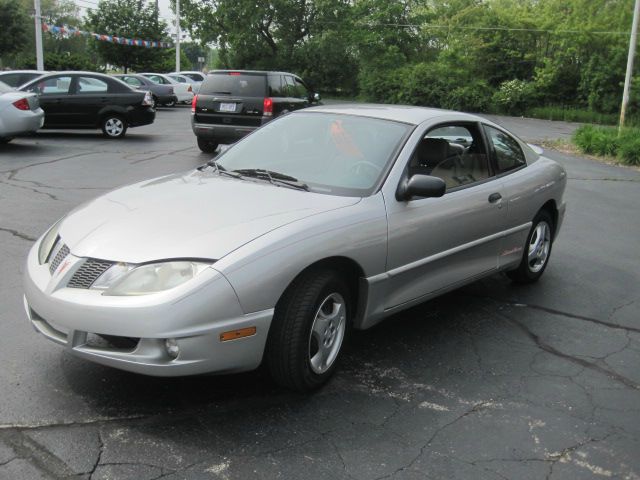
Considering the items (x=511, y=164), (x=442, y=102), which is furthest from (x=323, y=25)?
(x=511, y=164)

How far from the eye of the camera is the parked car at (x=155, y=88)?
27.2 m

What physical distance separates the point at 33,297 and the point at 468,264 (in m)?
2.85

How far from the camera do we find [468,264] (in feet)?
16.3

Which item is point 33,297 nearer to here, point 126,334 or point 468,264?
point 126,334

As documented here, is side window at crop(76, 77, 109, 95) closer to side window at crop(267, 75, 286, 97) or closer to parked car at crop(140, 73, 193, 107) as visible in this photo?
side window at crop(267, 75, 286, 97)

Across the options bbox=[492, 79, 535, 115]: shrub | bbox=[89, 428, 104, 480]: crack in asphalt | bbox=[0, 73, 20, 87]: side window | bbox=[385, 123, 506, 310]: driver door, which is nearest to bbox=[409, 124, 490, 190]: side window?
bbox=[385, 123, 506, 310]: driver door

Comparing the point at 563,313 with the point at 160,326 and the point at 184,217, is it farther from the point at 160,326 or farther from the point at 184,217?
the point at 160,326

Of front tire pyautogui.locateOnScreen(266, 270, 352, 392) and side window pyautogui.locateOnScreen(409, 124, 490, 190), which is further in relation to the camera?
side window pyautogui.locateOnScreen(409, 124, 490, 190)

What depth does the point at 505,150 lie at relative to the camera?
5691 millimetres

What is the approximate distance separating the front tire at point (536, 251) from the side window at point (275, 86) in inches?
337

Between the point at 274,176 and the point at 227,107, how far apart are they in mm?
9525

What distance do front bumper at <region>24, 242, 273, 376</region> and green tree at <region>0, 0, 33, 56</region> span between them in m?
40.7

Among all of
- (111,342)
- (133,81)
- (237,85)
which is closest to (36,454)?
(111,342)

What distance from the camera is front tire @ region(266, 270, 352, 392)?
359 cm
